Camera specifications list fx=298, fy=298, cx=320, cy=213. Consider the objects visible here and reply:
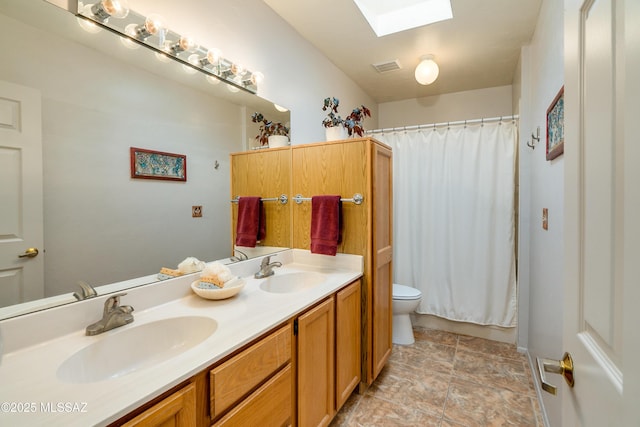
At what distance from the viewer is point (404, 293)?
2.59 metres

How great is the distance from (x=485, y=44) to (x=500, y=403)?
266 cm

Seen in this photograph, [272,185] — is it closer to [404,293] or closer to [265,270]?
[265,270]

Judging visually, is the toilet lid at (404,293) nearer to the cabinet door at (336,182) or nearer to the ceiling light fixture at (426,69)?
the cabinet door at (336,182)

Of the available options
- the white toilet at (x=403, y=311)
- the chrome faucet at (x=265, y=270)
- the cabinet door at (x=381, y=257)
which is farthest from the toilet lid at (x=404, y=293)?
the chrome faucet at (x=265, y=270)

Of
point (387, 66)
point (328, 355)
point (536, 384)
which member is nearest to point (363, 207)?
point (328, 355)

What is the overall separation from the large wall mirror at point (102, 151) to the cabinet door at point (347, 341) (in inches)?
30.1

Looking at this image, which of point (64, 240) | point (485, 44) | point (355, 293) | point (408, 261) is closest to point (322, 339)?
point (355, 293)

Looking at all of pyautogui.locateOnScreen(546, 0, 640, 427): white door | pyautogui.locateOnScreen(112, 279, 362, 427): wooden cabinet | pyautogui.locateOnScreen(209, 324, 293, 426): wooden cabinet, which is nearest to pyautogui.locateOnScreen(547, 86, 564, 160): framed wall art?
pyautogui.locateOnScreen(546, 0, 640, 427): white door

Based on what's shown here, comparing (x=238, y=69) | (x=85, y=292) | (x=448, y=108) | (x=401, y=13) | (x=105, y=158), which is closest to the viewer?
(x=85, y=292)

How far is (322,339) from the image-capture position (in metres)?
1.44

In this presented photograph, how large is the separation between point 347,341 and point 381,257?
581 mm

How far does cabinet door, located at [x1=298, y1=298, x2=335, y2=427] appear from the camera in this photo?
4.21 feet

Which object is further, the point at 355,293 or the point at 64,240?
the point at 355,293

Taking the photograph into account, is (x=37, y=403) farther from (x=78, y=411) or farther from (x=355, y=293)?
(x=355, y=293)
